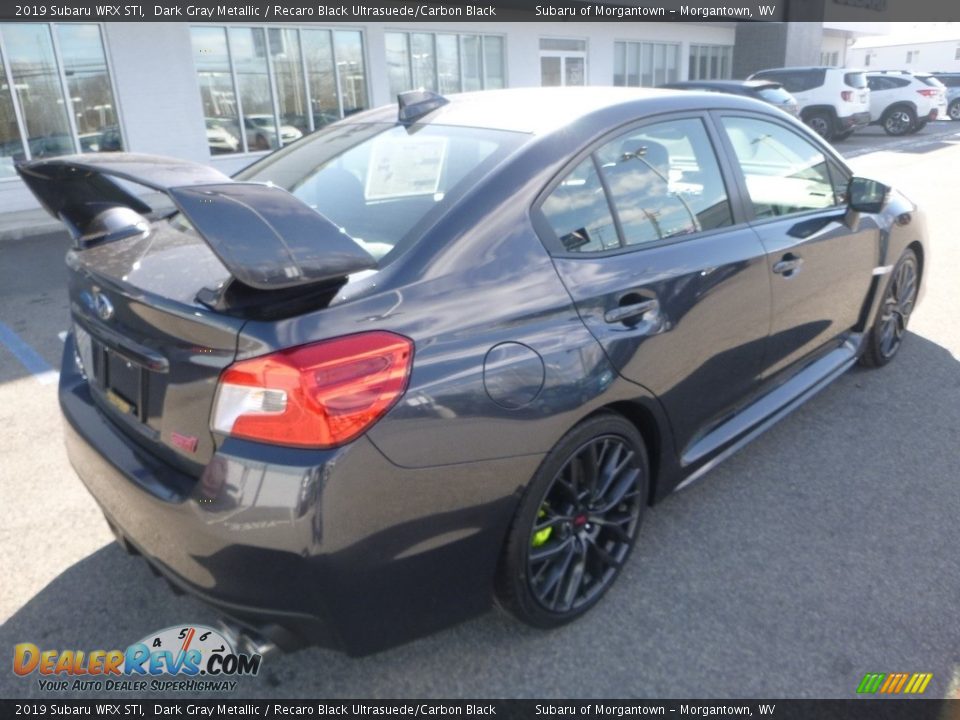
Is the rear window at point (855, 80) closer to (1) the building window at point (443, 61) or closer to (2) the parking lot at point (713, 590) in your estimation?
(1) the building window at point (443, 61)

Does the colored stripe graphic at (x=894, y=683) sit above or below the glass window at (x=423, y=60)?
below

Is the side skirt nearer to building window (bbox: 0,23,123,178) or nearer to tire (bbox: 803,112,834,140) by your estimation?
building window (bbox: 0,23,123,178)

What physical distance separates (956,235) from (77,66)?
1250 centimetres

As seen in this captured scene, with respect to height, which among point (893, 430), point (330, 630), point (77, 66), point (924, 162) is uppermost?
point (77, 66)

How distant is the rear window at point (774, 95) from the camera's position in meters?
14.3

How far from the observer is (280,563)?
1760 mm

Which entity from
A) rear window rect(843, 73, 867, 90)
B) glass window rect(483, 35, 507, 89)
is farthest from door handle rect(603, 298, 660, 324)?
rear window rect(843, 73, 867, 90)

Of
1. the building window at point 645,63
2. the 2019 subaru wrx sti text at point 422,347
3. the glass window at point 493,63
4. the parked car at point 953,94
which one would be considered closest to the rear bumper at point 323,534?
the 2019 subaru wrx sti text at point 422,347

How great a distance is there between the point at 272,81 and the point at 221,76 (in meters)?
0.99

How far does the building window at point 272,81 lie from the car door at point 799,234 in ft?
38.9

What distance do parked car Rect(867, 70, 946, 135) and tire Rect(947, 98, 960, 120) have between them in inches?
260

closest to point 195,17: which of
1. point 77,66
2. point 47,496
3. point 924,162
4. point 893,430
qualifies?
point 77,66

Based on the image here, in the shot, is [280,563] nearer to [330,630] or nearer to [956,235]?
[330,630]

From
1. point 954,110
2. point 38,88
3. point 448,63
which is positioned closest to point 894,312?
point 38,88
